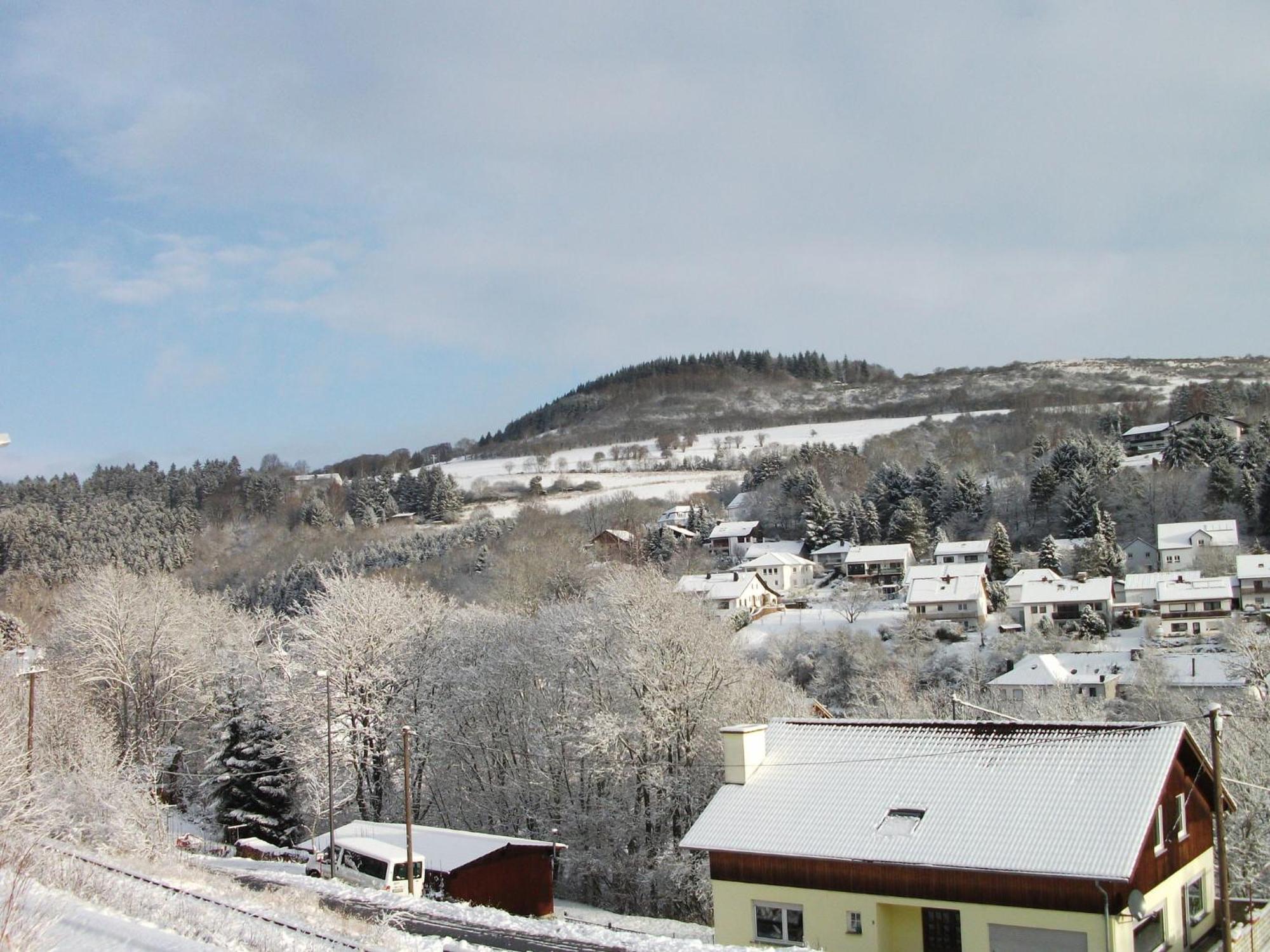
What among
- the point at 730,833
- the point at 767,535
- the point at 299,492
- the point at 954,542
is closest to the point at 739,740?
the point at 730,833

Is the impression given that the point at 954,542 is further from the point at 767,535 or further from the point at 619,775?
the point at 619,775

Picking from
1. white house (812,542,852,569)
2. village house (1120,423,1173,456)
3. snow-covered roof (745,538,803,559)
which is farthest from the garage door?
village house (1120,423,1173,456)

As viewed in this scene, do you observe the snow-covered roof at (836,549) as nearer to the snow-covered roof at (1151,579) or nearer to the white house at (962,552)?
the white house at (962,552)

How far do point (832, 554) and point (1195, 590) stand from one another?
34314 mm

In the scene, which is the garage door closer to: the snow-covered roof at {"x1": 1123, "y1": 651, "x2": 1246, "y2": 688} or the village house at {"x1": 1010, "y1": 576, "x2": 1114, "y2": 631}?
the snow-covered roof at {"x1": 1123, "y1": 651, "x2": 1246, "y2": 688}

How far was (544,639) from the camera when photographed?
122ft

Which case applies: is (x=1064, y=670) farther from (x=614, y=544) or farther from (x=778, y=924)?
(x=614, y=544)

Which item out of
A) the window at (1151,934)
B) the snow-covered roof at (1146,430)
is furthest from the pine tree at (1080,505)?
the window at (1151,934)

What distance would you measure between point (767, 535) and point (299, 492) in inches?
3040

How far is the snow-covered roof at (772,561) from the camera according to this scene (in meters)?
92.4

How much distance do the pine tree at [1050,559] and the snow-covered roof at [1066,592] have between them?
752 cm

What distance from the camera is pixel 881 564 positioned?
89.5 metres

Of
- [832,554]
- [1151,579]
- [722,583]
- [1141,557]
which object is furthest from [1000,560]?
[722,583]

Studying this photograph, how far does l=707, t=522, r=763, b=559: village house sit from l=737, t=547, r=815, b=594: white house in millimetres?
11555
